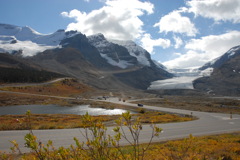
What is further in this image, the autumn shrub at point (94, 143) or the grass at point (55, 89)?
the grass at point (55, 89)

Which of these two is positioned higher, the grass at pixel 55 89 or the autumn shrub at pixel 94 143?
the grass at pixel 55 89

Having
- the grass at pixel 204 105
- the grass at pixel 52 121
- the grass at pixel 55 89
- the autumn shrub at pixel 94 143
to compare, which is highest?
the grass at pixel 55 89

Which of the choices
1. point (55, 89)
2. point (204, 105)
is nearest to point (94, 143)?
point (204, 105)

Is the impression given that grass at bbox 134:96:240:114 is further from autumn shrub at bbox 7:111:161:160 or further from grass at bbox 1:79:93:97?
autumn shrub at bbox 7:111:161:160

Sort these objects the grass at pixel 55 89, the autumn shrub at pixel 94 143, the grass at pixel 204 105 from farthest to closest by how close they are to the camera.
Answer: the grass at pixel 55 89
the grass at pixel 204 105
the autumn shrub at pixel 94 143

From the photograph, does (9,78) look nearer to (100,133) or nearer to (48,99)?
(48,99)

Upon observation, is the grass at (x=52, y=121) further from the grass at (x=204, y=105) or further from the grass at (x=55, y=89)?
the grass at (x=55, y=89)

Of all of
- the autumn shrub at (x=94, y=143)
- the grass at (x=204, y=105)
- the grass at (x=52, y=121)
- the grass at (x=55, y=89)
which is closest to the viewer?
the autumn shrub at (x=94, y=143)

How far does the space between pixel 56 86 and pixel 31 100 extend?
3669 cm

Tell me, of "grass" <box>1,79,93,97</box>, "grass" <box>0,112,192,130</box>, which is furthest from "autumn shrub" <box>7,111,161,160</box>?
"grass" <box>1,79,93,97</box>

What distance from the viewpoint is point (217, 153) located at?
1098 centimetres

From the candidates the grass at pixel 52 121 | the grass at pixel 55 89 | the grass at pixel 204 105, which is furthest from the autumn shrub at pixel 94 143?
the grass at pixel 55 89

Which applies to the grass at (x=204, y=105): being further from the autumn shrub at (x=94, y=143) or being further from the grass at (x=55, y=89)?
the autumn shrub at (x=94, y=143)

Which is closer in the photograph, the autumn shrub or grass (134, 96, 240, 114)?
the autumn shrub
